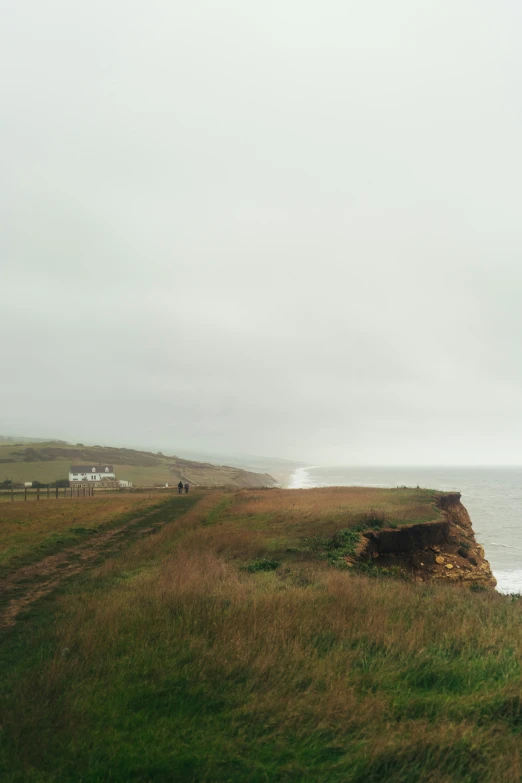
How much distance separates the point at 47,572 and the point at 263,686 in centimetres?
1094

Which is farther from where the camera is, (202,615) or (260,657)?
(202,615)

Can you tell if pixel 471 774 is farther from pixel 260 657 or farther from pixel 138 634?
pixel 138 634

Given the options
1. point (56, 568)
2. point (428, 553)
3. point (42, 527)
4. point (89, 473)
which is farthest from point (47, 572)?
point (89, 473)

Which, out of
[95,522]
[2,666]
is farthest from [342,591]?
[95,522]

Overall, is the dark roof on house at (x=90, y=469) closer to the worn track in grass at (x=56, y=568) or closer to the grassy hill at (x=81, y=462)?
the grassy hill at (x=81, y=462)

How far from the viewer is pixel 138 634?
7.19 m

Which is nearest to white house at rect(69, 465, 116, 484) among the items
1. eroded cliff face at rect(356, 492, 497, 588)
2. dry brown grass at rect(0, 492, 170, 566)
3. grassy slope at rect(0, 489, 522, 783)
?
dry brown grass at rect(0, 492, 170, 566)

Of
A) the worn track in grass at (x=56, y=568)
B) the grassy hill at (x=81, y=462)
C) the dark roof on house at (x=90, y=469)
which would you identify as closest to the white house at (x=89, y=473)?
the dark roof on house at (x=90, y=469)

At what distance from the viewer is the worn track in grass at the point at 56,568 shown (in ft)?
34.7

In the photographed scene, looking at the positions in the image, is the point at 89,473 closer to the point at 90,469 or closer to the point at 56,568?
the point at 90,469

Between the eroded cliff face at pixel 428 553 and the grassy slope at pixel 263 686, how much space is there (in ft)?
29.5

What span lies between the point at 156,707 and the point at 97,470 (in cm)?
9193

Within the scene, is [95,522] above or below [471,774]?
below

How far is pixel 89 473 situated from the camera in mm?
90000
